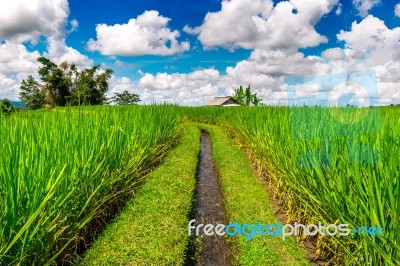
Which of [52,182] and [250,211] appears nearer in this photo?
[52,182]

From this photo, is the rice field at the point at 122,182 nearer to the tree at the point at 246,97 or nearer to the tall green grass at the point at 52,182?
the tall green grass at the point at 52,182

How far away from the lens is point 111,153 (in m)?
4.61

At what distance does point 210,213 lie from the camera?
18.1ft

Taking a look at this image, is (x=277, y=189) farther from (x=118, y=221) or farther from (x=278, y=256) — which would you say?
(x=118, y=221)

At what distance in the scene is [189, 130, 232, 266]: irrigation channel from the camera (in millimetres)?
4094

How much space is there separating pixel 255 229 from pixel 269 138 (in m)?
2.13

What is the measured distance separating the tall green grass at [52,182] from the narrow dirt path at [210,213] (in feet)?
4.21

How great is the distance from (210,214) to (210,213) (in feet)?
0.14

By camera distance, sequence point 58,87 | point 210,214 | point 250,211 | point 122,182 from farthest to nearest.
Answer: point 58,87 < point 210,214 < point 250,211 < point 122,182

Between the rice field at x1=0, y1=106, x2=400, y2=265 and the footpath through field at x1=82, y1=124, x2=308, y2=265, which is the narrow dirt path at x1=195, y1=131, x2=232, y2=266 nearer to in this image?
the footpath through field at x1=82, y1=124, x2=308, y2=265

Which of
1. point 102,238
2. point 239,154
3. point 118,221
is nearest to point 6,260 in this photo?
point 102,238

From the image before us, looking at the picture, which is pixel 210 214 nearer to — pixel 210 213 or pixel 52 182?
pixel 210 213

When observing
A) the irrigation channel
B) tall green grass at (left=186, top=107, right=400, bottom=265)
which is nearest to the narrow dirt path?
the irrigation channel

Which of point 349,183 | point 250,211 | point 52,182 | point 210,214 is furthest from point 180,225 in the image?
point 349,183
